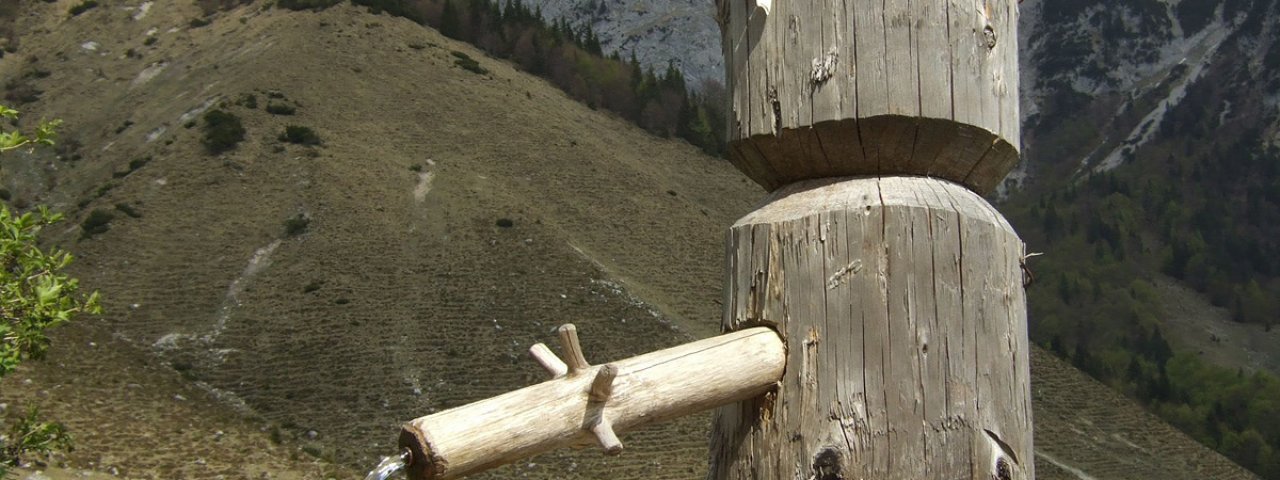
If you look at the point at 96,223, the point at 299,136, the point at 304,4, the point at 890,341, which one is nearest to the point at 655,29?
the point at 304,4

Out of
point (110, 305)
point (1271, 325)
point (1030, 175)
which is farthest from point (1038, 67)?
point (110, 305)

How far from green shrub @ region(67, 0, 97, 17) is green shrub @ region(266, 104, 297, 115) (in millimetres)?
24211

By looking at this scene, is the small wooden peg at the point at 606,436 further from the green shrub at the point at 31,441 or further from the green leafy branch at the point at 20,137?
the green shrub at the point at 31,441

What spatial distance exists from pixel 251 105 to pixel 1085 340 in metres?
41.6

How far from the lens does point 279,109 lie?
5031cm

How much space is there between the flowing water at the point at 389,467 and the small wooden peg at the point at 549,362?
0.22 metres

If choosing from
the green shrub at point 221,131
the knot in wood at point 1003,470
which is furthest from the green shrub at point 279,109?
the knot in wood at point 1003,470

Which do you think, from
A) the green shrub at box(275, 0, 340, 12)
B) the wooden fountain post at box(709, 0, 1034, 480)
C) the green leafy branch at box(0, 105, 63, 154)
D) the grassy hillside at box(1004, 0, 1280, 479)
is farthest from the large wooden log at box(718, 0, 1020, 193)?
the green shrub at box(275, 0, 340, 12)

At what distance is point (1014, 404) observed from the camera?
1.65 metres

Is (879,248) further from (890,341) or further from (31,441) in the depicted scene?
(31,441)

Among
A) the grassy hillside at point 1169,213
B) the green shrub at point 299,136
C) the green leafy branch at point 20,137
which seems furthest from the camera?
the grassy hillside at point 1169,213

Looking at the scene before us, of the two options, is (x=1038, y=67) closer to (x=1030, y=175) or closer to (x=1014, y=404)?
(x=1030, y=175)

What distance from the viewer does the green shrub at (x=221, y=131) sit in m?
46.8

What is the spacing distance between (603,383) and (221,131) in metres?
48.8
